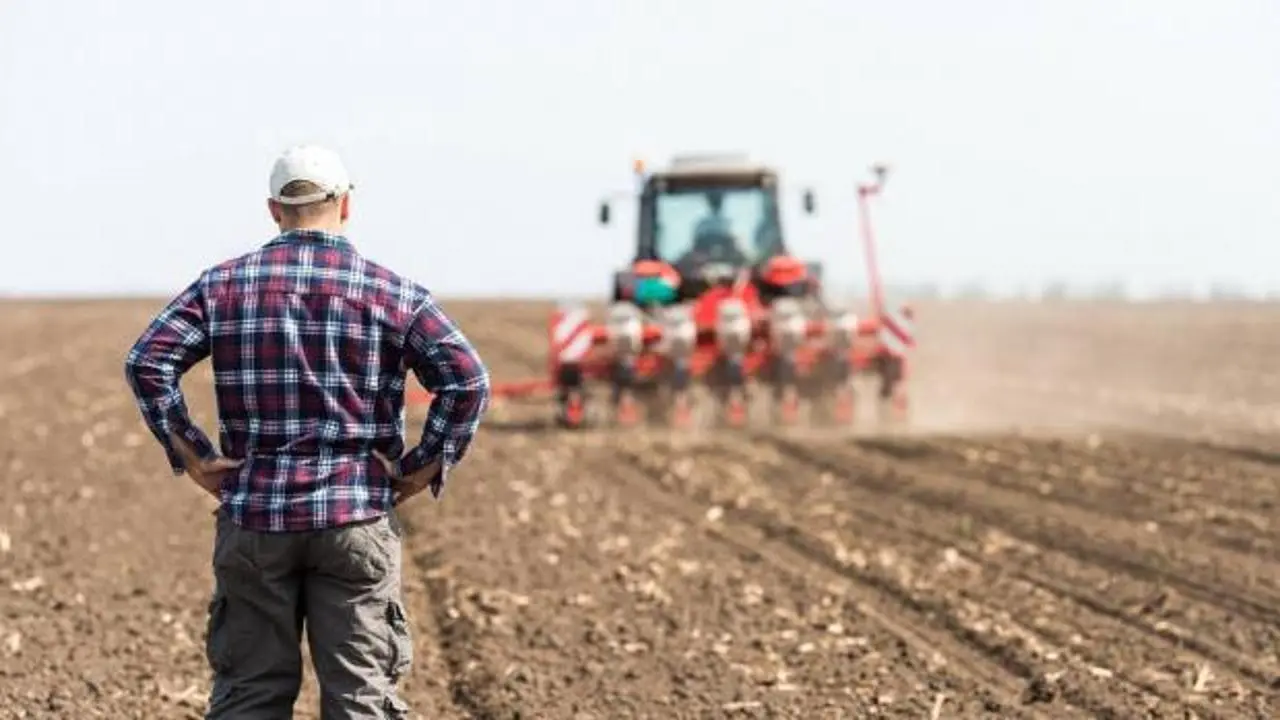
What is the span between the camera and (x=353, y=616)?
3.74 metres

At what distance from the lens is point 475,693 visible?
6312mm

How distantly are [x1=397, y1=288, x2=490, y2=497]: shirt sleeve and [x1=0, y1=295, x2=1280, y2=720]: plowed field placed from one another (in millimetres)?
2405

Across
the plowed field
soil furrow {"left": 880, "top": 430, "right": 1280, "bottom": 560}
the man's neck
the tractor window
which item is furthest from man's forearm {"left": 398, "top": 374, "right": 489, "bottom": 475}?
the tractor window

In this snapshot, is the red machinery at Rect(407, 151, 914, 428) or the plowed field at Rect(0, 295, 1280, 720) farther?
the red machinery at Rect(407, 151, 914, 428)

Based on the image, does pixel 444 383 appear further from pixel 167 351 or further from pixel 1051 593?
pixel 1051 593

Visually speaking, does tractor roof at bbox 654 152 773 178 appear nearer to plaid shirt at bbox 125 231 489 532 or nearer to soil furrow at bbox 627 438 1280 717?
soil furrow at bbox 627 438 1280 717

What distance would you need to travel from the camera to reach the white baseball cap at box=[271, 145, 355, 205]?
3705mm

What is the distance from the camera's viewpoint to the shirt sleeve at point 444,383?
147 inches

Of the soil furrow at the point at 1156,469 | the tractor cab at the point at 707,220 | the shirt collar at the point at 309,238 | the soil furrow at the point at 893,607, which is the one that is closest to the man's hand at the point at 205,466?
the shirt collar at the point at 309,238

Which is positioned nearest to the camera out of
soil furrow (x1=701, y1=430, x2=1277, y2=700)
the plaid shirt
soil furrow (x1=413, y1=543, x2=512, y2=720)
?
the plaid shirt

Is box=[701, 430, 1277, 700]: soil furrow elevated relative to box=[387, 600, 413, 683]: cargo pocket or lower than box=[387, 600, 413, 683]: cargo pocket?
lower

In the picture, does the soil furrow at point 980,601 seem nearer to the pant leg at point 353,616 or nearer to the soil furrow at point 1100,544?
the soil furrow at point 1100,544

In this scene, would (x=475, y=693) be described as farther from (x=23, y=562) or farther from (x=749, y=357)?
(x=749, y=357)

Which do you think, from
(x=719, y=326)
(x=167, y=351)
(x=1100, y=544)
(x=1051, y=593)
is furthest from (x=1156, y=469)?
(x=167, y=351)
